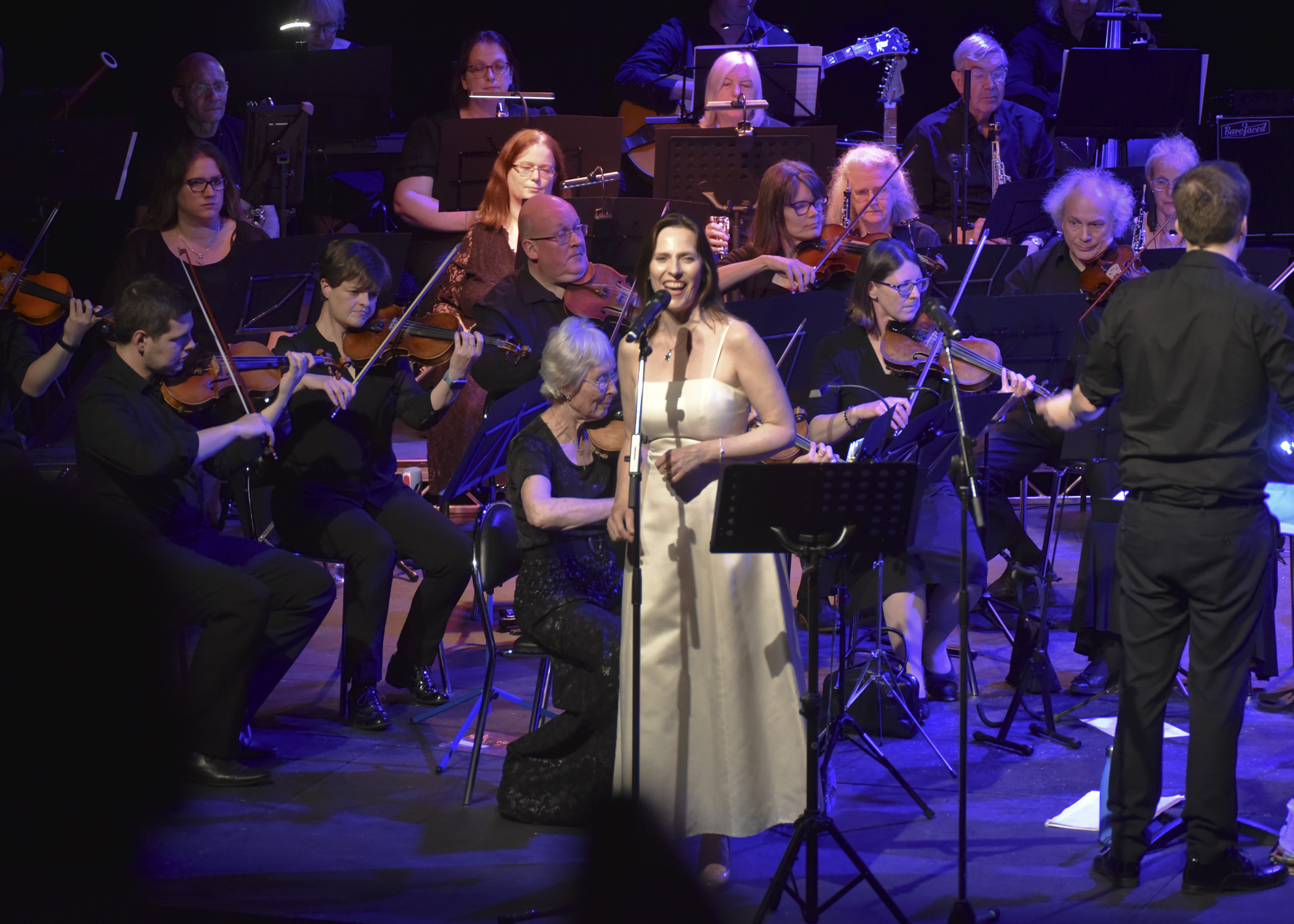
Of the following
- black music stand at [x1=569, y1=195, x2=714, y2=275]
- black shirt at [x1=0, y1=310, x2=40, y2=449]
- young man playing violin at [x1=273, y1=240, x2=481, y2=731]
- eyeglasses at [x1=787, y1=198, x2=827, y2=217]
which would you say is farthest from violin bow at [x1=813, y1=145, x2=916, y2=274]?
black shirt at [x1=0, y1=310, x2=40, y2=449]

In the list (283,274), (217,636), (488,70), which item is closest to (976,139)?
(488,70)

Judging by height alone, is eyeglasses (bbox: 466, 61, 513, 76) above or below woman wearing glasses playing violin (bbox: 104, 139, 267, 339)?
above

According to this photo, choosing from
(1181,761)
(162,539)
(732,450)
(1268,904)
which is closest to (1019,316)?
(1181,761)

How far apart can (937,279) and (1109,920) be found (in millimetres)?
2947

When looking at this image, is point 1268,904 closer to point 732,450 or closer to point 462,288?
point 732,450

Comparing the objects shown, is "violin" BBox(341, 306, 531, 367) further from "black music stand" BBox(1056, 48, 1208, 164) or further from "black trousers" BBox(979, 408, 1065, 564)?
"black music stand" BBox(1056, 48, 1208, 164)

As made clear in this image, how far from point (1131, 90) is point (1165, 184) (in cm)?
76

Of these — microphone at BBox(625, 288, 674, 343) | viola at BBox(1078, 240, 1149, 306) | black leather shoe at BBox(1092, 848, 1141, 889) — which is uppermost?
viola at BBox(1078, 240, 1149, 306)

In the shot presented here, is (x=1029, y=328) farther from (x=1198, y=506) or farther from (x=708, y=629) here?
(x=708, y=629)

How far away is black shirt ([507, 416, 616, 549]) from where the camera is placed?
143 inches

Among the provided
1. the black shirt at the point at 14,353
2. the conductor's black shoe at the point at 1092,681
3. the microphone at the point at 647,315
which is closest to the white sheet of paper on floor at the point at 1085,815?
the conductor's black shoe at the point at 1092,681

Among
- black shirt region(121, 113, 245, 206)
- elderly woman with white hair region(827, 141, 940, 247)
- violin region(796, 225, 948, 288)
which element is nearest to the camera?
violin region(796, 225, 948, 288)

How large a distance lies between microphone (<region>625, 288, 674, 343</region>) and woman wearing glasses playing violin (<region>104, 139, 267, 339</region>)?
8.99 feet

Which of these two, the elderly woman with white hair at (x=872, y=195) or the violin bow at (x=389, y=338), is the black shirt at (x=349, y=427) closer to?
the violin bow at (x=389, y=338)
